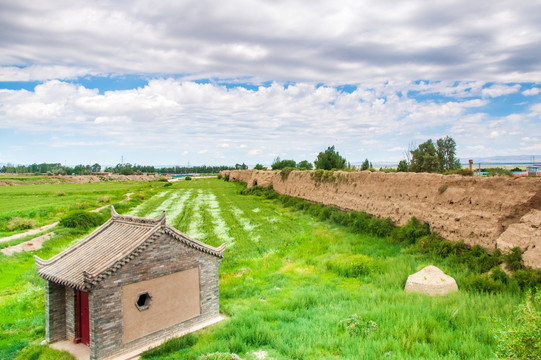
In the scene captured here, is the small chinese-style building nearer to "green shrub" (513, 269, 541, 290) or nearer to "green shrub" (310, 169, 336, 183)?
"green shrub" (513, 269, 541, 290)

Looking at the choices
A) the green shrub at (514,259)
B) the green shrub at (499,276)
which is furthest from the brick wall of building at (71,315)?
the green shrub at (514,259)

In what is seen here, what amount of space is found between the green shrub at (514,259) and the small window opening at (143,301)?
1103cm

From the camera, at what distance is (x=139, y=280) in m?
9.39

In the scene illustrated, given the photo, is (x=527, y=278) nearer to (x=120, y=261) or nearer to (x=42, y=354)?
(x=120, y=261)

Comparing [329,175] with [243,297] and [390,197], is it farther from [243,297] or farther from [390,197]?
[243,297]

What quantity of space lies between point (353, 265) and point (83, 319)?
9707mm

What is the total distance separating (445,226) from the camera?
601 inches

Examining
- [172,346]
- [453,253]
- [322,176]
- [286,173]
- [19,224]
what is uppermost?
[286,173]

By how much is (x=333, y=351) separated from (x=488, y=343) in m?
3.53

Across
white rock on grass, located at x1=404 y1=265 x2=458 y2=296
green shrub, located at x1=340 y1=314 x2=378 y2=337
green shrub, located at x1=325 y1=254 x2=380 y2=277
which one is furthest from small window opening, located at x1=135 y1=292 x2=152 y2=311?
white rock on grass, located at x1=404 y1=265 x2=458 y2=296

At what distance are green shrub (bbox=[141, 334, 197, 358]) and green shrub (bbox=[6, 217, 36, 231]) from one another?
78.0 feet

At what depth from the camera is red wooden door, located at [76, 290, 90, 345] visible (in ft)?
31.5

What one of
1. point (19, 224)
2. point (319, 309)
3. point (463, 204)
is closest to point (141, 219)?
point (319, 309)

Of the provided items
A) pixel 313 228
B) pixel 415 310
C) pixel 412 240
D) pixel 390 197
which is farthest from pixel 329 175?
pixel 415 310
